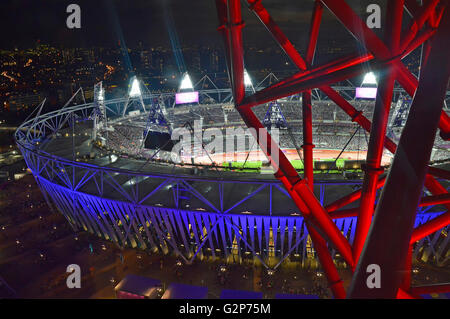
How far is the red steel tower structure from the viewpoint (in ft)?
10.0

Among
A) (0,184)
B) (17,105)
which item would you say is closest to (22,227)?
(0,184)

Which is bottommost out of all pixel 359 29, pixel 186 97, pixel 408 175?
pixel 408 175

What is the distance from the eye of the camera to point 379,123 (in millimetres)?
4355

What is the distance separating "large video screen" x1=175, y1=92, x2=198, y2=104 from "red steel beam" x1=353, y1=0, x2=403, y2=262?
45.7 m

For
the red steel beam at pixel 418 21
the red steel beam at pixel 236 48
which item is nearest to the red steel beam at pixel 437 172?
the red steel beam at pixel 418 21

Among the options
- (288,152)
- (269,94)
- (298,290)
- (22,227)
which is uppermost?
(269,94)

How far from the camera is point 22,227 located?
2998cm

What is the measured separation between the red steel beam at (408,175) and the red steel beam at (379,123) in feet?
3.16

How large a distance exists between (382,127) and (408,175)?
148cm

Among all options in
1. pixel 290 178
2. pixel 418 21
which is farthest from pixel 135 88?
pixel 418 21

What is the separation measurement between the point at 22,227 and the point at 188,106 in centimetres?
3417

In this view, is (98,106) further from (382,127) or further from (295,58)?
(382,127)

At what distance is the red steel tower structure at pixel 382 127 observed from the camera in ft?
10.0
